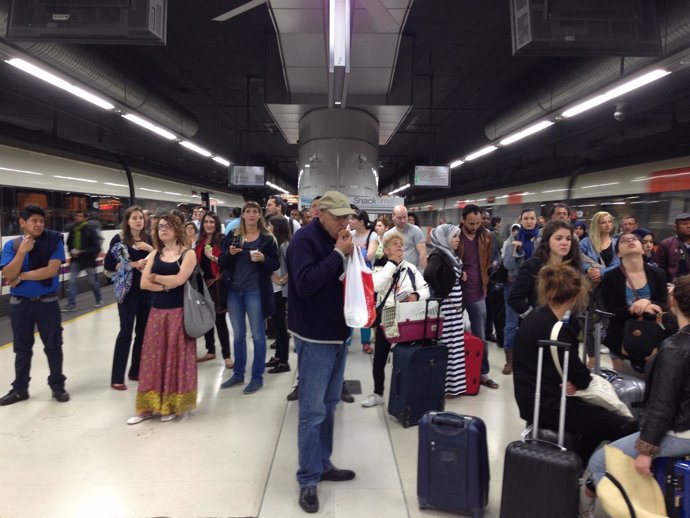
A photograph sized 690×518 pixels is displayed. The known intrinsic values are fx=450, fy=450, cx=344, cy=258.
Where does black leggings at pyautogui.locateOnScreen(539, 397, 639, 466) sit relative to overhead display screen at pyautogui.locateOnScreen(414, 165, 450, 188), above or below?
below

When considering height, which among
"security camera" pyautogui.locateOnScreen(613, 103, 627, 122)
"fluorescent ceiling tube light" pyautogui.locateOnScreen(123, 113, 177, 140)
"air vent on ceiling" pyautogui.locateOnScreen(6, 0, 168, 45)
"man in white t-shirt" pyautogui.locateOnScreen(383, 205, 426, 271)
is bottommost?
"man in white t-shirt" pyautogui.locateOnScreen(383, 205, 426, 271)

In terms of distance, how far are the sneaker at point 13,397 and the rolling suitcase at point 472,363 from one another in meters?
3.75

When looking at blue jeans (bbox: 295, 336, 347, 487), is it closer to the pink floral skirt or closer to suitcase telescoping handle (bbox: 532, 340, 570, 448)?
suitcase telescoping handle (bbox: 532, 340, 570, 448)

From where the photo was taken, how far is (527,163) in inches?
749

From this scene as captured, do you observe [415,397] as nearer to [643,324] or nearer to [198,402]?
[643,324]

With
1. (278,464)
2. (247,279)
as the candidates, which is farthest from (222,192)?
(278,464)

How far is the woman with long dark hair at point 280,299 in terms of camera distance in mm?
4500

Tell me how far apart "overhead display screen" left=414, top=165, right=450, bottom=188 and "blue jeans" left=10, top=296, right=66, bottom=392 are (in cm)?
946

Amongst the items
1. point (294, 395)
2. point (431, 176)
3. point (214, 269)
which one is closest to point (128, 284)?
point (214, 269)

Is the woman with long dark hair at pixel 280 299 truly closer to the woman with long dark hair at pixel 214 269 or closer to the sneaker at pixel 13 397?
the woman with long dark hair at pixel 214 269

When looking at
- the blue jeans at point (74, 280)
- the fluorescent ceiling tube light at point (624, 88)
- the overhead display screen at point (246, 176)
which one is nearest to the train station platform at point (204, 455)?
the blue jeans at point (74, 280)

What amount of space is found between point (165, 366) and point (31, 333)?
50.4 inches

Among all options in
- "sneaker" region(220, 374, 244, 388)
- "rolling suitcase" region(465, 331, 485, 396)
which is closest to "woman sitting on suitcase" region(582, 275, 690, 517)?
"rolling suitcase" region(465, 331, 485, 396)

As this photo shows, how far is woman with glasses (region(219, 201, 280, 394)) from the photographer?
12.9 feet
